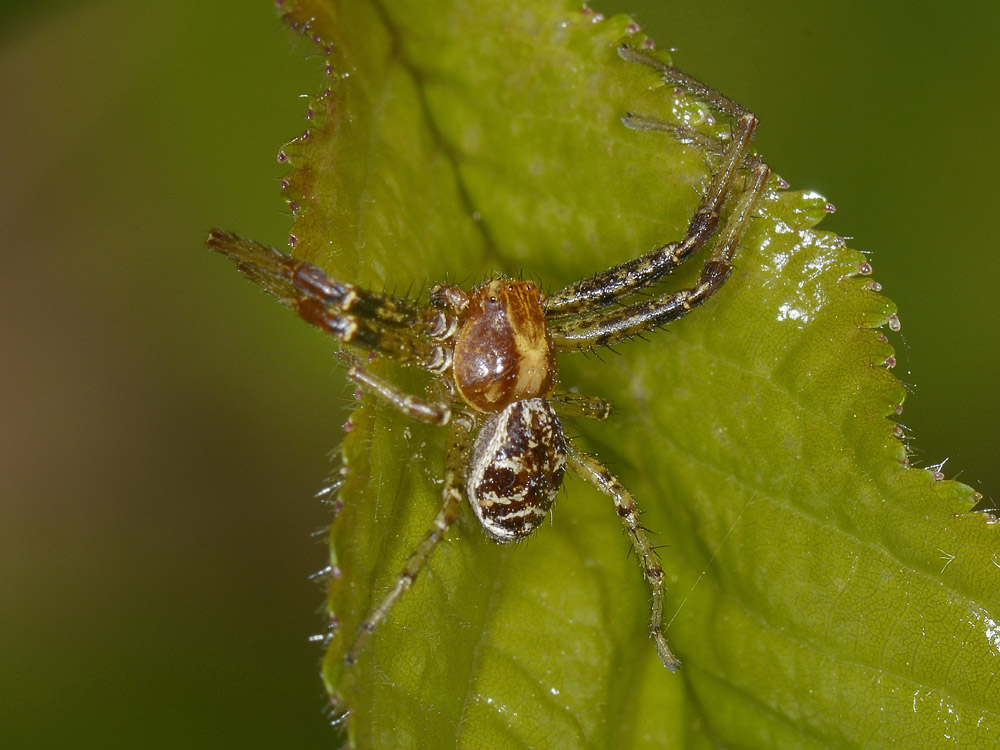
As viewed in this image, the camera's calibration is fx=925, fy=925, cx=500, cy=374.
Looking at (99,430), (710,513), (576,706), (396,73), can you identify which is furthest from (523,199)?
(99,430)

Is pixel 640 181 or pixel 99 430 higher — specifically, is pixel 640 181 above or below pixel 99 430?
above

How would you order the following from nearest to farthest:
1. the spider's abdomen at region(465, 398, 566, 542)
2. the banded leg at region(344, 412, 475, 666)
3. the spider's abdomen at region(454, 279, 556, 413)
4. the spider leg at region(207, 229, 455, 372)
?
the banded leg at region(344, 412, 475, 666) → the spider leg at region(207, 229, 455, 372) → the spider's abdomen at region(465, 398, 566, 542) → the spider's abdomen at region(454, 279, 556, 413)

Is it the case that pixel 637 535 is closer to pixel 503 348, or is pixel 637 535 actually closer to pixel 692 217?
pixel 503 348

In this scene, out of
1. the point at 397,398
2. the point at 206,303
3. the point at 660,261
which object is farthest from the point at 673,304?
the point at 206,303

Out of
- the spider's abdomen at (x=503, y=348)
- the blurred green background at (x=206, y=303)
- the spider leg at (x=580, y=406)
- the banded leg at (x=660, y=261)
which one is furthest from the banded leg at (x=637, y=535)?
the blurred green background at (x=206, y=303)

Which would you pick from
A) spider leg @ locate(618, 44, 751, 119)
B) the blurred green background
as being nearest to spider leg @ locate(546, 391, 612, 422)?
spider leg @ locate(618, 44, 751, 119)

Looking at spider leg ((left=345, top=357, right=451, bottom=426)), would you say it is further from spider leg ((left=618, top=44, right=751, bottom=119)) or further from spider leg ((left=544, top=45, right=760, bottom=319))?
spider leg ((left=618, top=44, right=751, bottom=119))

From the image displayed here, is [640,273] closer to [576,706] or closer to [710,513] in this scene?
[710,513]

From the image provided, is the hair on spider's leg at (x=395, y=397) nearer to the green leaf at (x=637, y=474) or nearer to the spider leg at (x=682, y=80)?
the green leaf at (x=637, y=474)
